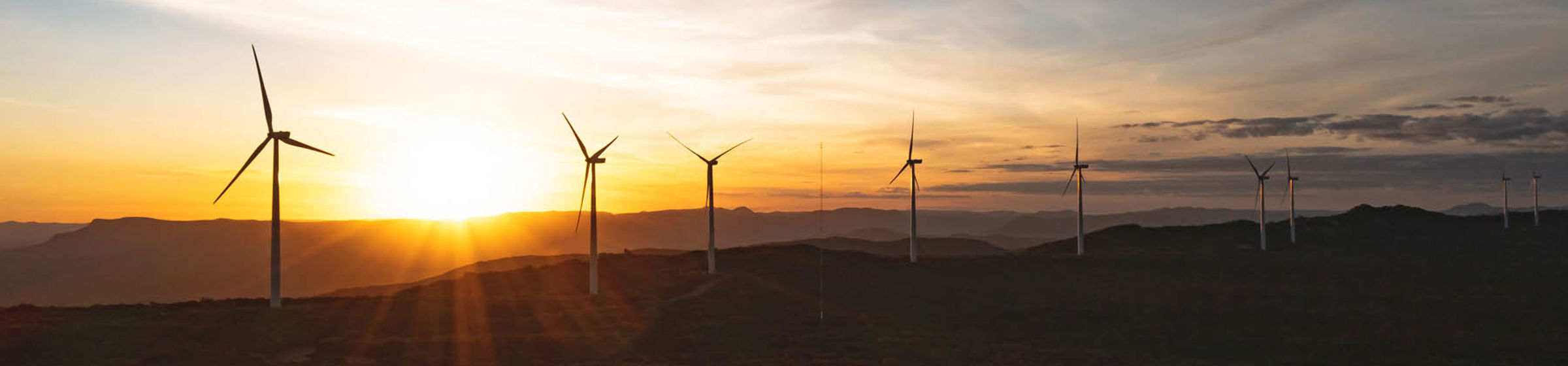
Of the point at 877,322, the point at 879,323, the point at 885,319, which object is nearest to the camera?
the point at 879,323

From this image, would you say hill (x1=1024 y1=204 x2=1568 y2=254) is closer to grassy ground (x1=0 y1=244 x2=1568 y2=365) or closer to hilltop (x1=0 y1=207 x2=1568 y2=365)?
hilltop (x1=0 y1=207 x2=1568 y2=365)

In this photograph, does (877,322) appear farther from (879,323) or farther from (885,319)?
(885,319)

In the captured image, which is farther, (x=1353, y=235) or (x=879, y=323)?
(x=1353, y=235)

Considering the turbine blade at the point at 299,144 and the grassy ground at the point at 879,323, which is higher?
the turbine blade at the point at 299,144

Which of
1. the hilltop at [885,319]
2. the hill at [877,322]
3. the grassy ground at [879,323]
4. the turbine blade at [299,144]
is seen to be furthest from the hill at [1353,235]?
the turbine blade at [299,144]

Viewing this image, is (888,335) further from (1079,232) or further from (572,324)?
(1079,232)

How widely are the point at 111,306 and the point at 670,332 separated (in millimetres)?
33319

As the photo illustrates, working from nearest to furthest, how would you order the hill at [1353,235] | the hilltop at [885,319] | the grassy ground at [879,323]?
the grassy ground at [879,323], the hilltop at [885,319], the hill at [1353,235]

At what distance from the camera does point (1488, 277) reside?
264 ft

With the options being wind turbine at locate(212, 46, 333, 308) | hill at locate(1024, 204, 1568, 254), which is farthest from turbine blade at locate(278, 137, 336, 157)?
hill at locate(1024, 204, 1568, 254)

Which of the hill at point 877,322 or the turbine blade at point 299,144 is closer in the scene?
the hill at point 877,322

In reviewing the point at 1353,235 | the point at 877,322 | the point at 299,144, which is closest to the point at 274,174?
the point at 299,144

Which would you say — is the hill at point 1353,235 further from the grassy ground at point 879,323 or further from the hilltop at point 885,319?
the grassy ground at point 879,323

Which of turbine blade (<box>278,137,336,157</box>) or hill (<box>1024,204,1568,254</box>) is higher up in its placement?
turbine blade (<box>278,137,336,157</box>)
